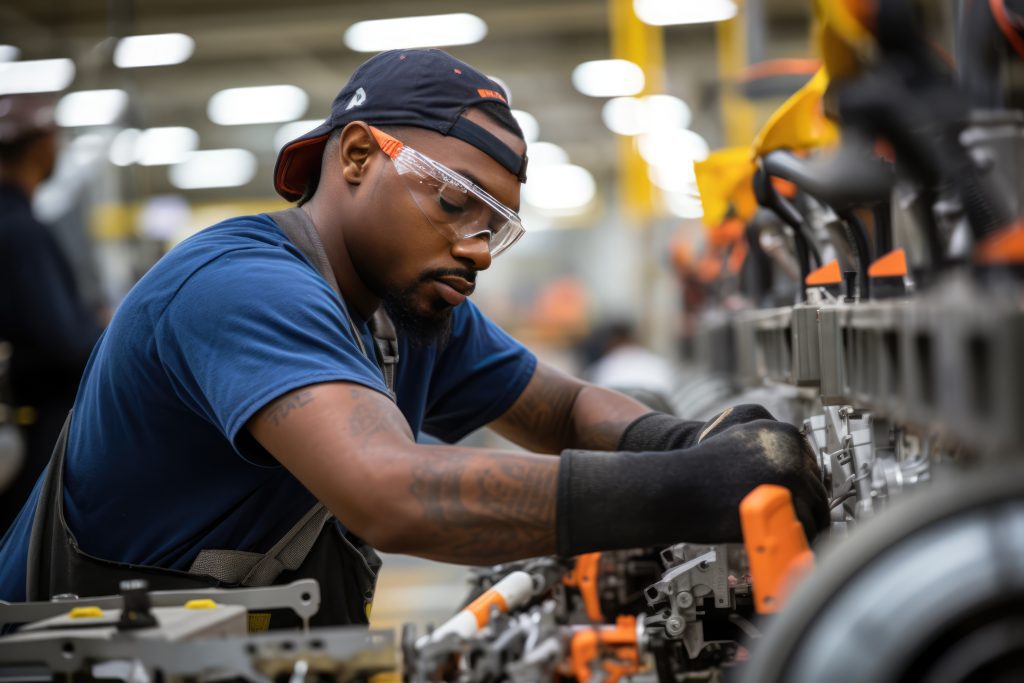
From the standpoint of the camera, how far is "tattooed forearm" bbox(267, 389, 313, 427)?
1.26 metres

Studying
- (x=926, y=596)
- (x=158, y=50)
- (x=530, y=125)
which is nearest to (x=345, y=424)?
(x=926, y=596)

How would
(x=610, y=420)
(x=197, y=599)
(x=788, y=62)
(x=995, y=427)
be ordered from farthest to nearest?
(x=788, y=62)
(x=610, y=420)
(x=197, y=599)
(x=995, y=427)

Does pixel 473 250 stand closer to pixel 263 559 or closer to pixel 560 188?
pixel 263 559

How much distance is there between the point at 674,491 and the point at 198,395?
63 centimetres

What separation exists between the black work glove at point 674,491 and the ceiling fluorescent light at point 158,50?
1206 cm

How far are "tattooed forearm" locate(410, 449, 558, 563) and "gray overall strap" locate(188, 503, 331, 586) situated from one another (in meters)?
0.35

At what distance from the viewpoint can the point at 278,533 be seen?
1.61 m

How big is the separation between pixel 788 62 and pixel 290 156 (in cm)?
245

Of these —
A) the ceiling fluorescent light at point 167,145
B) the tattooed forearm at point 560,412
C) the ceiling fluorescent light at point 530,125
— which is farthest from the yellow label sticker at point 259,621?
the ceiling fluorescent light at point 167,145

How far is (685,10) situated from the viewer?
34.9 ft

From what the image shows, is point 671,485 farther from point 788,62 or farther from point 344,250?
point 788,62

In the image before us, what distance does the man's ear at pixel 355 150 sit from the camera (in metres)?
1.68

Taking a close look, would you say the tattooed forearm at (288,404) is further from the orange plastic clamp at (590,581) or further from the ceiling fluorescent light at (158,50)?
the ceiling fluorescent light at (158,50)

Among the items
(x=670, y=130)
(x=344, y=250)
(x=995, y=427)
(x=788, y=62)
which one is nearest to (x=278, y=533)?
(x=344, y=250)
